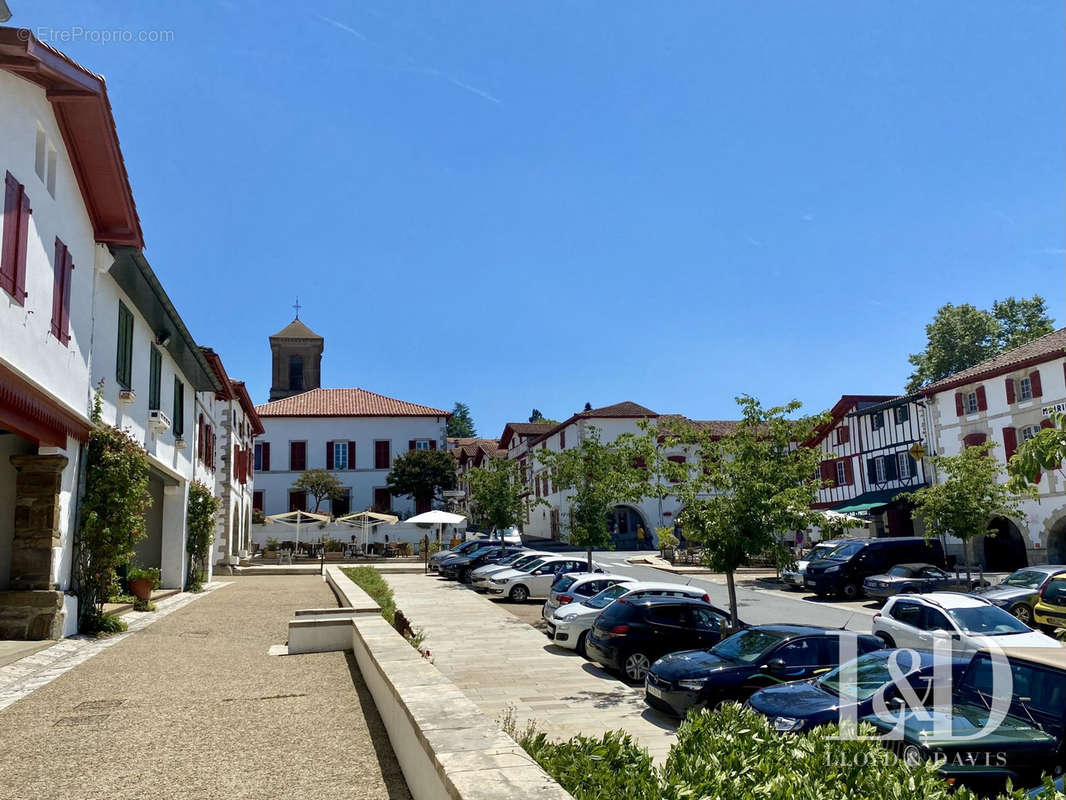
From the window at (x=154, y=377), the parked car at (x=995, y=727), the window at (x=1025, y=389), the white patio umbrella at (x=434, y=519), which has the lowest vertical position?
the parked car at (x=995, y=727)

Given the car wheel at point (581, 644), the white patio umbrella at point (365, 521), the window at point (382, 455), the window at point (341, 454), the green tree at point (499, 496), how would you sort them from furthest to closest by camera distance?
the window at point (382, 455)
the window at point (341, 454)
the white patio umbrella at point (365, 521)
the green tree at point (499, 496)
the car wheel at point (581, 644)

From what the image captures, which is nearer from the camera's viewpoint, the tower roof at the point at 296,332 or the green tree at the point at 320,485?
the green tree at the point at 320,485

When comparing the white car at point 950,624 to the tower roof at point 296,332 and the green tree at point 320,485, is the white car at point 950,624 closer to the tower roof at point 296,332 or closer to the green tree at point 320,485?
the green tree at point 320,485

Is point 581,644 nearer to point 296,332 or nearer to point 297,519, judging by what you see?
point 297,519

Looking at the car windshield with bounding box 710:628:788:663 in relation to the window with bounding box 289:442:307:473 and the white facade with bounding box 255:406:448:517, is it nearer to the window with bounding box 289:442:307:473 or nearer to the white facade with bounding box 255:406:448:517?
the white facade with bounding box 255:406:448:517

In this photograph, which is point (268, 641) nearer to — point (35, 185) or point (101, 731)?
point (101, 731)

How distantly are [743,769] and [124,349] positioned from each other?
1485 centimetres

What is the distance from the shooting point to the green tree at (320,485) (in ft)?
180

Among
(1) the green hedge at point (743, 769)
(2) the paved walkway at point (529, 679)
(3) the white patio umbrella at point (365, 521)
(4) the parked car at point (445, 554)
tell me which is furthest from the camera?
(3) the white patio umbrella at point (365, 521)

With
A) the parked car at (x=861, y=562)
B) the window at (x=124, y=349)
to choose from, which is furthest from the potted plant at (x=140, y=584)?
the parked car at (x=861, y=562)

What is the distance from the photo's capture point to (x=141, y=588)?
16.4 meters

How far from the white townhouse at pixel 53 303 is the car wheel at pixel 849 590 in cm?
2065

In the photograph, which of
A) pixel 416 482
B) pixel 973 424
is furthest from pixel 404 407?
pixel 973 424

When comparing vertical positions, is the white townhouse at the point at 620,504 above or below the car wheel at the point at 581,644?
above
